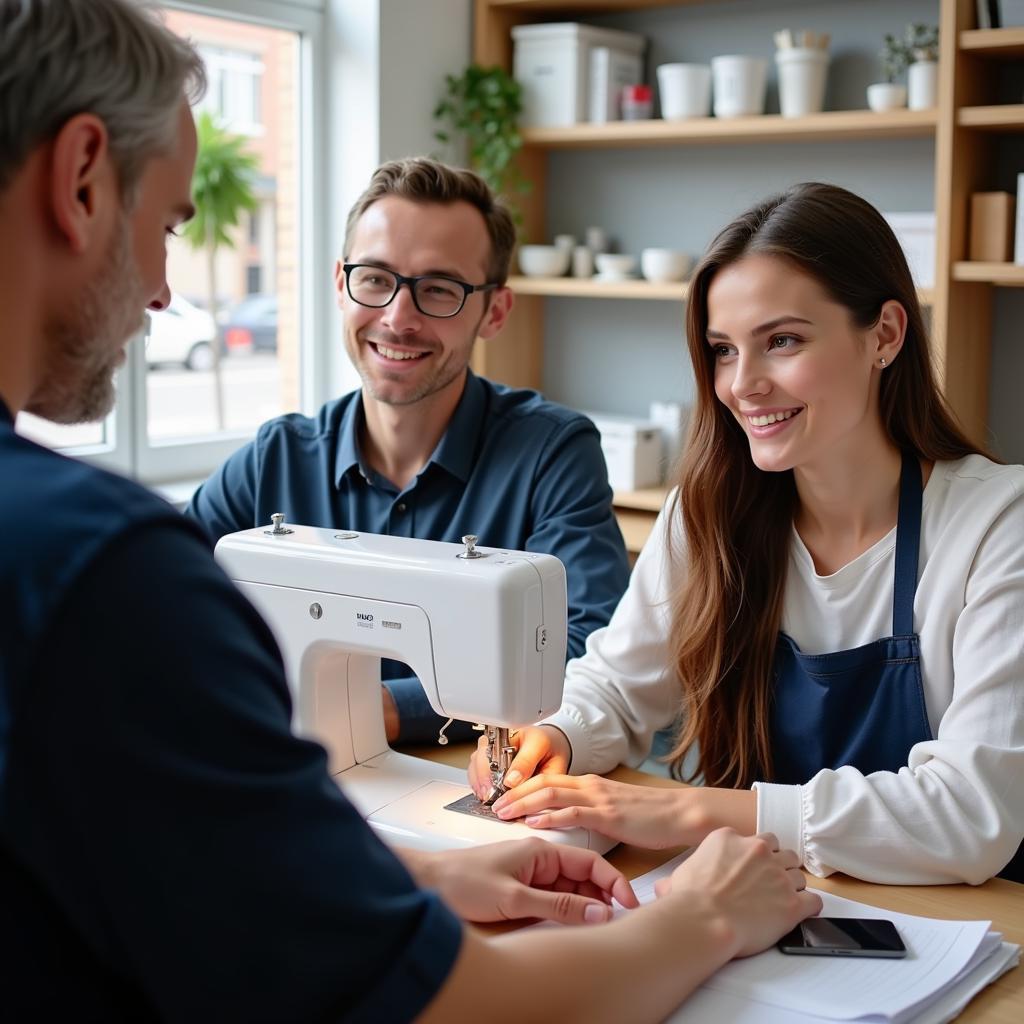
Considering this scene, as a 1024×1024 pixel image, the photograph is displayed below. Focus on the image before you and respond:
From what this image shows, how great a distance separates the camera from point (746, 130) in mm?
3244

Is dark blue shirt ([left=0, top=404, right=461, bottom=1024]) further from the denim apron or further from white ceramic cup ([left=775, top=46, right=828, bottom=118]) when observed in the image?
white ceramic cup ([left=775, top=46, right=828, bottom=118])

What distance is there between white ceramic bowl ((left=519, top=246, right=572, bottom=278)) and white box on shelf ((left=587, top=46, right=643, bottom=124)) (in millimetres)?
374

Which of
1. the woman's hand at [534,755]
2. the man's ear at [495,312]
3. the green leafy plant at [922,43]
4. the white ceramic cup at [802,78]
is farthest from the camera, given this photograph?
the white ceramic cup at [802,78]

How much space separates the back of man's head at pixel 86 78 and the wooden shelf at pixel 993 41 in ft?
7.96

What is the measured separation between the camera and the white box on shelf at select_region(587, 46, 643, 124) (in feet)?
11.5

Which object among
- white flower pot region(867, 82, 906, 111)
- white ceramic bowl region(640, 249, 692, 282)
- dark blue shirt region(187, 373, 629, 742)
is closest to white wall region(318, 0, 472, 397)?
white ceramic bowl region(640, 249, 692, 282)

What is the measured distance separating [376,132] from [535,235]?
646 millimetres

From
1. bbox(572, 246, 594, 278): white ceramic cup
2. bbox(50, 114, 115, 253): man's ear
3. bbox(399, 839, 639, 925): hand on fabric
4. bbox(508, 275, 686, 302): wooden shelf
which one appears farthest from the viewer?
bbox(572, 246, 594, 278): white ceramic cup

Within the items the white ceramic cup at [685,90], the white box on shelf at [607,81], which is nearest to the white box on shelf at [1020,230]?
the white ceramic cup at [685,90]

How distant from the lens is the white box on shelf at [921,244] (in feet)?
9.82

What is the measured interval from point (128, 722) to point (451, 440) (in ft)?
5.04

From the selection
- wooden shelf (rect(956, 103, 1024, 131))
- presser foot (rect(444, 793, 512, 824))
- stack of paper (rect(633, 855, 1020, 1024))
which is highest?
wooden shelf (rect(956, 103, 1024, 131))

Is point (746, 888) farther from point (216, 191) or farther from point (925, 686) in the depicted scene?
point (216, 191)

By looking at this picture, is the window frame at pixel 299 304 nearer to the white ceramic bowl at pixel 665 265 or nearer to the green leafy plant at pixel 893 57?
the white ceramic bowl at pixel 665 265
